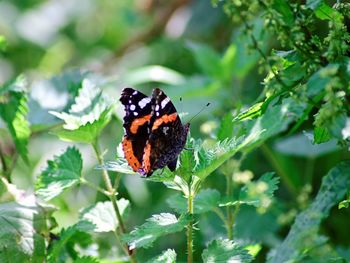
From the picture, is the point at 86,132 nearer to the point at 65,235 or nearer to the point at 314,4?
the point at 65,235

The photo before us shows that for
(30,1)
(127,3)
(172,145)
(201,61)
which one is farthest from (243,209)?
(30,1)

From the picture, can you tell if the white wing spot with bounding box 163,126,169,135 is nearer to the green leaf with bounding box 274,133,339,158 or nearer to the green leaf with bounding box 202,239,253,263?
the green leaf with bounding box 202,239,253,263

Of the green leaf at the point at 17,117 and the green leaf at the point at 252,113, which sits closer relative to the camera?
the green leaf at the point at 252,113

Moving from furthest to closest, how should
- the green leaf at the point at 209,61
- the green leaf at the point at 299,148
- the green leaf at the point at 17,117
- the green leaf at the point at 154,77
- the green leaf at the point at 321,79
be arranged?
1. the green leaf at the point at 154,77
2. the green leaf at the point at 209,61
3. the green leaf at the point at 299,148
4. the green leaf at the point at 17,117
5. the green leaf at the point at 321,79

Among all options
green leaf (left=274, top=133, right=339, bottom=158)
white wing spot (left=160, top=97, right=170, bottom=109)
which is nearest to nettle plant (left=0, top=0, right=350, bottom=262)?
white wing spot (left=160, top=97, right=170, bottom=109)

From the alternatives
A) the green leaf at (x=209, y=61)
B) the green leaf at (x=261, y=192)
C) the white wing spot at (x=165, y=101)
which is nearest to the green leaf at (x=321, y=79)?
the green leaf at (x=261, y=192)

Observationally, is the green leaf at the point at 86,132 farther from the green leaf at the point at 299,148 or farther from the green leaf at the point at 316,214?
the green leaf at the point at 299,148
